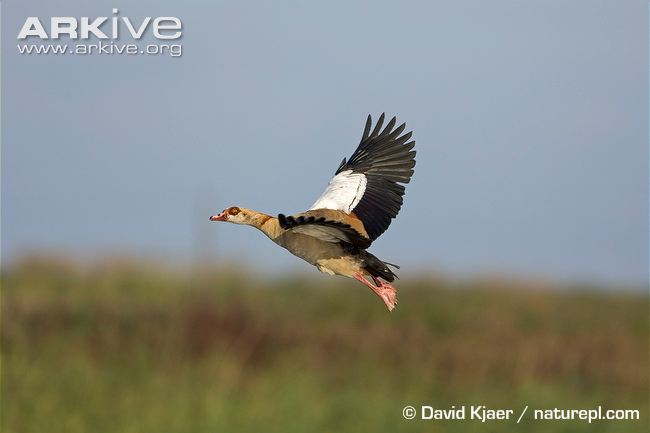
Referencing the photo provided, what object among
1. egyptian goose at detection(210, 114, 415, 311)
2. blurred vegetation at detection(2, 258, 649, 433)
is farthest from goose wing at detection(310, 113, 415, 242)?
blurred vegetation at detection(2, 258, 649, 433)

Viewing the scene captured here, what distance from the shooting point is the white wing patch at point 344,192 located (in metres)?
1.92

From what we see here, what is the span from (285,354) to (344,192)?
12.0 m

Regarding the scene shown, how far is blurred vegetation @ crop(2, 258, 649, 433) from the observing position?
1140cm

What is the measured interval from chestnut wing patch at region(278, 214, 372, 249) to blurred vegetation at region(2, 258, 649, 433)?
29.7 ft

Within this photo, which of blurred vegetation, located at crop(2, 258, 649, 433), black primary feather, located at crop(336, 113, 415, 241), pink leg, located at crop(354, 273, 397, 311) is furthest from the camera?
blurred vegetation, located at crop(2, 258, 649, 433)

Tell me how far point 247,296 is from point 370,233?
41.9 ft

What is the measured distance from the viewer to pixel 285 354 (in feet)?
45.7

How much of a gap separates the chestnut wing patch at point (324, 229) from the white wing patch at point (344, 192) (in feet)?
0.59

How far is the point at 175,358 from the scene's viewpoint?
41.5 ft

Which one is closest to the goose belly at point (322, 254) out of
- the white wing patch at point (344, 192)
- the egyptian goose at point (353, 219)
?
the egyptian goose at point (353, 219)

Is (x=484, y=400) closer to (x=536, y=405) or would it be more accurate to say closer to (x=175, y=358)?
(x=536, y=405)

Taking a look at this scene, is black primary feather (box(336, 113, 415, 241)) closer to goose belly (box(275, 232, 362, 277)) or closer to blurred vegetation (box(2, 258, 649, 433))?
goose belly (box(275, 232, 362, 277))

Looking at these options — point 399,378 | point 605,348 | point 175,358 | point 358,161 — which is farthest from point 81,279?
point 358,161

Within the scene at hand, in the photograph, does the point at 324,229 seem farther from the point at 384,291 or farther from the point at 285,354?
the point at 285,354
